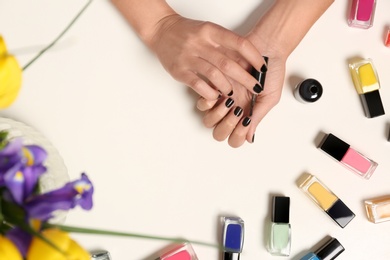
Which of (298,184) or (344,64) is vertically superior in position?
(344,64)

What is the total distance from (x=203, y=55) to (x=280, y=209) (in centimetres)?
27

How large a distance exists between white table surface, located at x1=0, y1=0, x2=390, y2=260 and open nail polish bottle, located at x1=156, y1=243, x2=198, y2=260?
0.02 meters

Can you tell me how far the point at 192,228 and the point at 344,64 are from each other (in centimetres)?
37

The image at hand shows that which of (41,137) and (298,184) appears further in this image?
(298,184)

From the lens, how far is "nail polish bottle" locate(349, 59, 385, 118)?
37.0 inches

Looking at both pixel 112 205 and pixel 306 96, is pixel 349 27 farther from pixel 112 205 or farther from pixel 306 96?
pixel 112 205

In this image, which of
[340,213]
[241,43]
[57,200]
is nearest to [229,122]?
[241,43]

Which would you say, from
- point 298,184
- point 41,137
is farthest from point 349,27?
point 41,137

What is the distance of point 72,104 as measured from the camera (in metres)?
0.89

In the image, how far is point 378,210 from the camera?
95cm

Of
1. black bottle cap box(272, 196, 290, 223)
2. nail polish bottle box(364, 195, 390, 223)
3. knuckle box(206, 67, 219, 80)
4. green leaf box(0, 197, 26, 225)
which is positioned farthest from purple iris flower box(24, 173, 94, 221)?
nail polish bottle box(364, 195, 390, 223)

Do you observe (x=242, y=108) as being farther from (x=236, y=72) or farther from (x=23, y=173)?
(x=23, y=173)

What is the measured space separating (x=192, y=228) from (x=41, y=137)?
28cm

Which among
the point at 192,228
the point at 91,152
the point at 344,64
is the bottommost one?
the point at 192,228
